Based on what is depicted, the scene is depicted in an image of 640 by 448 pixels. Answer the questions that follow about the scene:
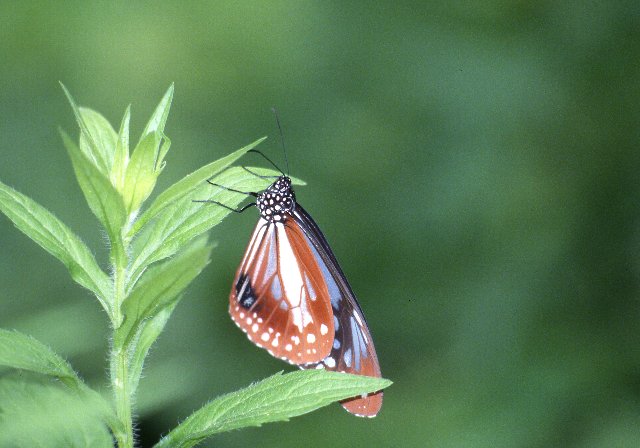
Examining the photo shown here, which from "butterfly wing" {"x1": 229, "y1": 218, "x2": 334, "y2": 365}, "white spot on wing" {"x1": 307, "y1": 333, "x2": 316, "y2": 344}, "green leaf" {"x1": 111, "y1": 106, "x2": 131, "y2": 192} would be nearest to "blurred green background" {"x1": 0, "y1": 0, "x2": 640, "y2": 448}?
"butterfly wing" {"x1": 229, "y1": 218, "x2": 334, "y2": 365}

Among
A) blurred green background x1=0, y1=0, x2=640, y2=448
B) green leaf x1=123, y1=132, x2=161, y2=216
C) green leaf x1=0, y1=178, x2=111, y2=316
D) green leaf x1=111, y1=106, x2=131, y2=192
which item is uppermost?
blurred green background x1=0, y1=0, x2=640, y2=448

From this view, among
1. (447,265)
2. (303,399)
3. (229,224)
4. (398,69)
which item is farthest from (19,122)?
(303,399)

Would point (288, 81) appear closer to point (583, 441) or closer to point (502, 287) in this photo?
point (502, 287)

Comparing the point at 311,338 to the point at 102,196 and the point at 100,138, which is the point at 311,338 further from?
the point at 102,196

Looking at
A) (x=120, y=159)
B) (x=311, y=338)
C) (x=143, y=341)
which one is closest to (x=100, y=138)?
(x=120, y=159)

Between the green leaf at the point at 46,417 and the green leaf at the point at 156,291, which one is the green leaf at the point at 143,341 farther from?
the green leaf at the point at 46,417

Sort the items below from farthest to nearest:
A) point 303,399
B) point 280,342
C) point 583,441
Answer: point 583,441, point 280,342, point 303,399

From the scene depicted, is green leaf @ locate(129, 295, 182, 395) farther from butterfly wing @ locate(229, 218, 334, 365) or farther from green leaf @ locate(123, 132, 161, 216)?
butterfly wing @ locate(229, 218, 334, 365)
